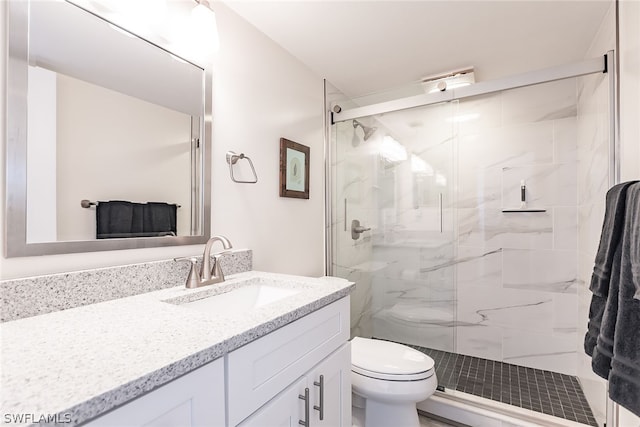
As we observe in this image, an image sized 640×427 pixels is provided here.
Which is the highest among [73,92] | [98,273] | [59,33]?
[59,33]

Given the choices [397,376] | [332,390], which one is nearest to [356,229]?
[397,376]

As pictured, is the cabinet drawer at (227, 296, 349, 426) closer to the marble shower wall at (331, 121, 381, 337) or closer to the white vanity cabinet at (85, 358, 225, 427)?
the white vanity cabinet at (85, 358, 225, 427)

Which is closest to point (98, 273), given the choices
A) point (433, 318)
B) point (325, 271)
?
point (325, 271)

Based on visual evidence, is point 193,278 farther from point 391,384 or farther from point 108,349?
point 391,384

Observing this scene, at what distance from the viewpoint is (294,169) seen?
1911 mm

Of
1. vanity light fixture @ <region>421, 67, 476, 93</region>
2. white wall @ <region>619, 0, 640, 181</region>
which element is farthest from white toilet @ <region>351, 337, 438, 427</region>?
vanity light fixture @ <region>421, 67, 476, 93</region>

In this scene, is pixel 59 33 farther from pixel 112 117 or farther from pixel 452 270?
pixel 452 270

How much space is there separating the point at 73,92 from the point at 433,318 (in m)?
2.11

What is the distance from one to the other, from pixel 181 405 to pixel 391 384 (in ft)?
3.71

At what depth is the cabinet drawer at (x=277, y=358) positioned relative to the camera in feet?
2.39

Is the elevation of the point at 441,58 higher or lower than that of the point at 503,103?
higher

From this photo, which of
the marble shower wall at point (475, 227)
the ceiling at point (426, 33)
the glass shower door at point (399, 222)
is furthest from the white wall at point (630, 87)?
the glass shower door at point (399, 222)

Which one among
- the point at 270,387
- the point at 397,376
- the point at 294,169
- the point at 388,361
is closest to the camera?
the point at 270,387

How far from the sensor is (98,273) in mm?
975
